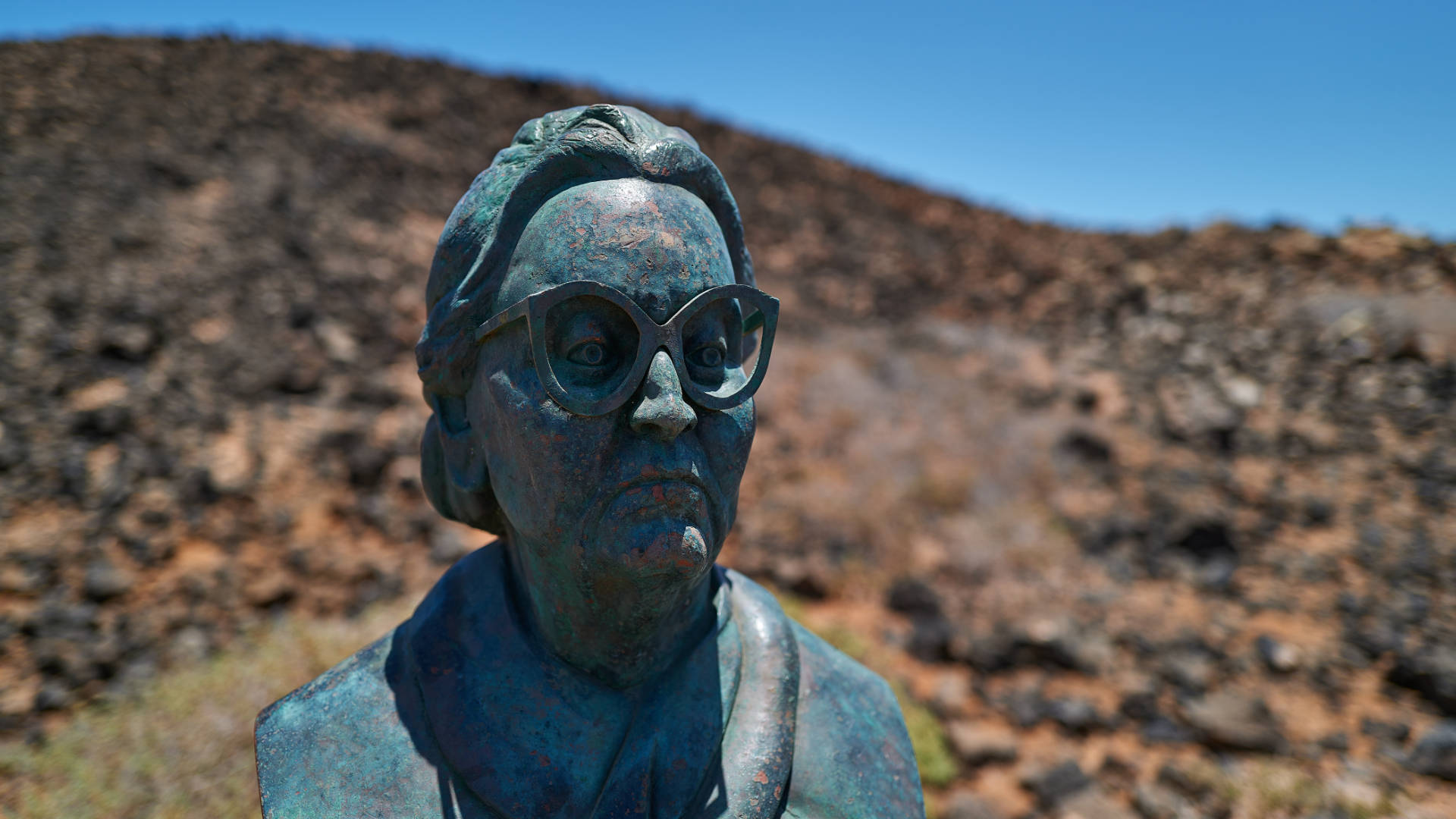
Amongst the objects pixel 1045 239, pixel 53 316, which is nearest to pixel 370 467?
pixel 53 316

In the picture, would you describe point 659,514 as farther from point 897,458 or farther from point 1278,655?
point 897,458

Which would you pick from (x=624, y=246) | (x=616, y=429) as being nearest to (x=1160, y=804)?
(x=616, y=429)

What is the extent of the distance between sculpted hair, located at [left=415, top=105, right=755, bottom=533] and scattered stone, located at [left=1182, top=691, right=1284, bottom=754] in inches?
206

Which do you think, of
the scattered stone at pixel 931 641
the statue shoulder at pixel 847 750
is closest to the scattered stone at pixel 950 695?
the scattered stone at pixel 931 641

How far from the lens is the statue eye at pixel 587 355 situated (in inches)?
59.9

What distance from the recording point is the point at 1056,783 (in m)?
4.86

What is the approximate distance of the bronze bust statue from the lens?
4.87 feet

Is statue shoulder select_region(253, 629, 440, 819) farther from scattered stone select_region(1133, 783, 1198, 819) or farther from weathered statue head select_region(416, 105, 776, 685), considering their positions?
scattered stone select_region(1133, 783, 1198, 819)

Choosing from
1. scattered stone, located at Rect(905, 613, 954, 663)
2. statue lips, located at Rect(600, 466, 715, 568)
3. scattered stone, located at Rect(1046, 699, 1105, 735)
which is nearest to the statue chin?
statue lips, located at Rect(600, 466, 715, 568)

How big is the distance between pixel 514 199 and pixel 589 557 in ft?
2.47

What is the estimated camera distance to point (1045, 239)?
13297mm

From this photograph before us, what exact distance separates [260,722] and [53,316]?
6.91 m

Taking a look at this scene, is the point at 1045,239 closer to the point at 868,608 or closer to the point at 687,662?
the point at 868,608

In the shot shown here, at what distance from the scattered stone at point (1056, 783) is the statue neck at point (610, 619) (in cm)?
405
